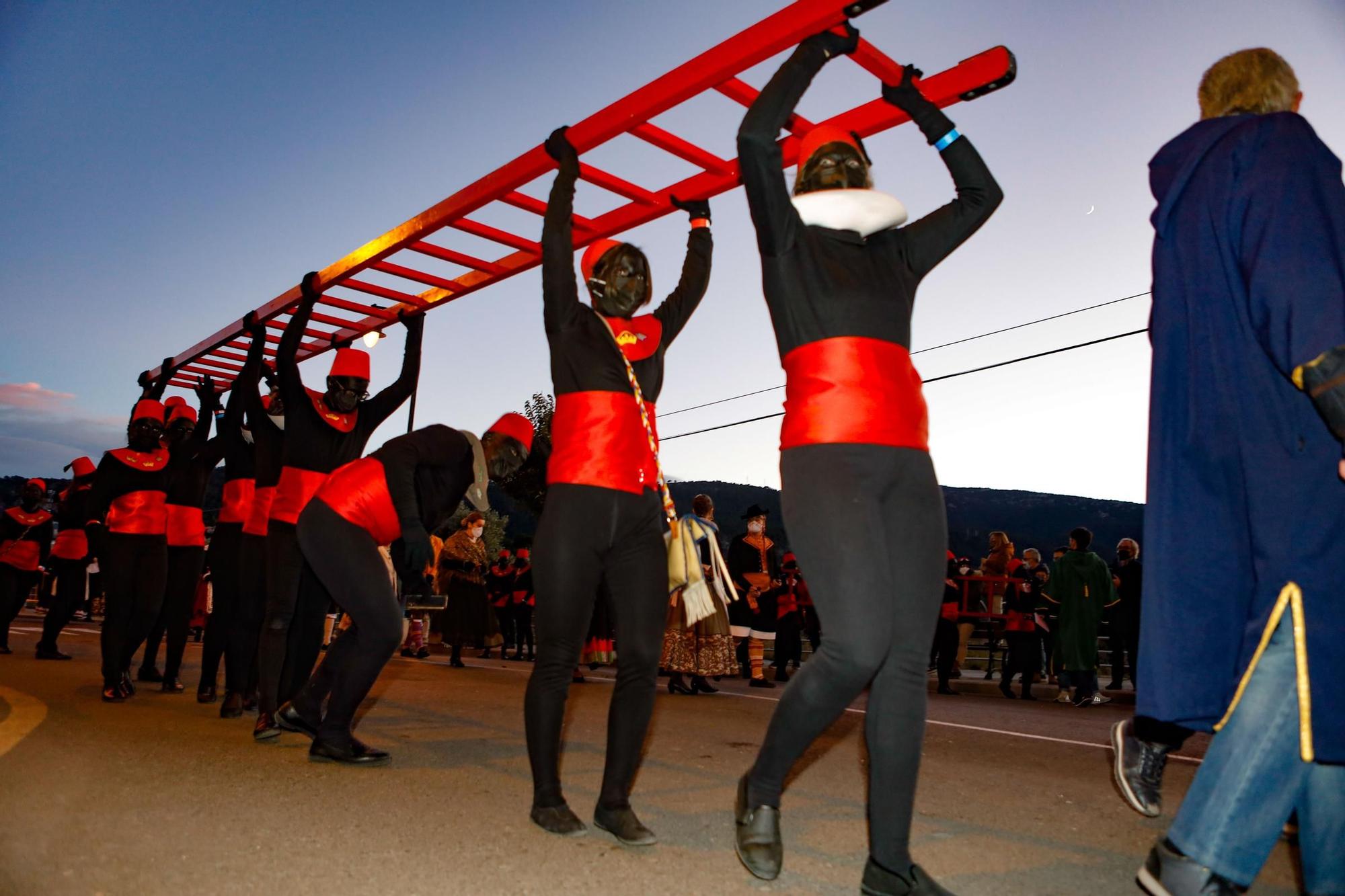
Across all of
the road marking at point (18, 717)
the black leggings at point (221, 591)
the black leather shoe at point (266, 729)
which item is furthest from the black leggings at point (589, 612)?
the black leggings at point (221, 591)

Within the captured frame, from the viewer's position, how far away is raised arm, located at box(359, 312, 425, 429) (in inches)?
236

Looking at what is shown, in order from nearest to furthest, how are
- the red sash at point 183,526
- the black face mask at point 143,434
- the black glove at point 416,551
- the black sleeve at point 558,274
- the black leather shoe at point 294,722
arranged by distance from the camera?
the black sleeve at point 558,274, the black glove at point 416,551, the black leather shoe at point 294,722, the black face mask at point 143,434, the red sash at point 183,526

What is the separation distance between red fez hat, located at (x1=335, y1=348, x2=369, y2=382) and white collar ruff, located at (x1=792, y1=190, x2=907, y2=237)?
3626 mm

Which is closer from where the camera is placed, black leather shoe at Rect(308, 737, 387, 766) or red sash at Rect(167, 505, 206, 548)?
black leather shoe at Rect(308, 737, 387, 766)

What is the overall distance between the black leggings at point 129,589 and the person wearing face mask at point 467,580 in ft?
18.5

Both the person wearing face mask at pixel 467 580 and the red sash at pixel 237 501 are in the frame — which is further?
the person wearing face mask at pixel 467 580

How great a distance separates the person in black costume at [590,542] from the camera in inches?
128

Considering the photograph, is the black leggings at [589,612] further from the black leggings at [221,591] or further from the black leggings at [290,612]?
the black leggings at [221,591]

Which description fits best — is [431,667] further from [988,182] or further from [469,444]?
[988,182]

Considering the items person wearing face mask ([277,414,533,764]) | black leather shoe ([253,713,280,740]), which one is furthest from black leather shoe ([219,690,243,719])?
person wearing face mask ([277,414,533,764])

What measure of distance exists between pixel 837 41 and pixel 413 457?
8.26 feet

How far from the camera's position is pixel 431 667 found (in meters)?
11.3

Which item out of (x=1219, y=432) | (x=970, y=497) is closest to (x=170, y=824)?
(x=1219, y=432)

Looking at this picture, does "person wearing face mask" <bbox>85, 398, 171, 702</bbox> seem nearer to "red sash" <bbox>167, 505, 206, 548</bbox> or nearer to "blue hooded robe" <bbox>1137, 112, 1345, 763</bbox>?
"red sash" <bbox>167, 505, 206, 548</bbox>
